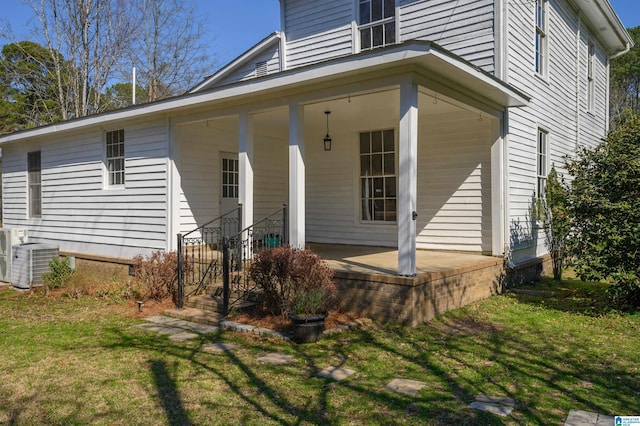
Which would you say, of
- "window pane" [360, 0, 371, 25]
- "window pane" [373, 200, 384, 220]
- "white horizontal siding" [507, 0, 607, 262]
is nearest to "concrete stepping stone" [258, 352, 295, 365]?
"white horizontal siding" [507, 0, 607, 262]

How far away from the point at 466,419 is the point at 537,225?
301 inches

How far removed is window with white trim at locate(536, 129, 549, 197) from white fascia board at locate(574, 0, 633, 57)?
3.60 metres

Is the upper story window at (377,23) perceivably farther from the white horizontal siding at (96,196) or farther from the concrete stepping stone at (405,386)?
the concrete stepping stone at (405,386)

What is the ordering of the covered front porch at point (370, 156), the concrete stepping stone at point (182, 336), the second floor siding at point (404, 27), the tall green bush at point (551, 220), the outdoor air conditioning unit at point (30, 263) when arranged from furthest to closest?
the outdoor air conditioning unit at point (30, 263), the tall green bush at point (551, 220), the second floor siding at point (404, 27), the covered front porch at point (370, 156), the concrete stepping stone at point (182, 336)

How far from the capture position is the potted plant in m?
5.75

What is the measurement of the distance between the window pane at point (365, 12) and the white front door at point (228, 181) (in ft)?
13.5

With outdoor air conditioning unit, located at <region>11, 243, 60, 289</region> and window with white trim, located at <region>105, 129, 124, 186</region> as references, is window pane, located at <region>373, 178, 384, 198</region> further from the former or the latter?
outdoor air conditioning unit, located at <region>11, 243, 60, 289</region>

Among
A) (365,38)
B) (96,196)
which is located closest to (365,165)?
(365,38)

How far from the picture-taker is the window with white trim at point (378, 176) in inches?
416

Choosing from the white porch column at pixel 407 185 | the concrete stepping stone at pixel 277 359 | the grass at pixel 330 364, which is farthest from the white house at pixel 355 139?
the concrete stepping stone at pixel 277 359

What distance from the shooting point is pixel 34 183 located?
44.5 ft

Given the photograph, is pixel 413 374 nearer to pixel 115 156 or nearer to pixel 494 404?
pixel 494 404

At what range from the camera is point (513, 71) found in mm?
9047

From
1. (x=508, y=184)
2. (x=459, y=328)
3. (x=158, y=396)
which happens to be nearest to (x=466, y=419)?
(x=158, y=396)
